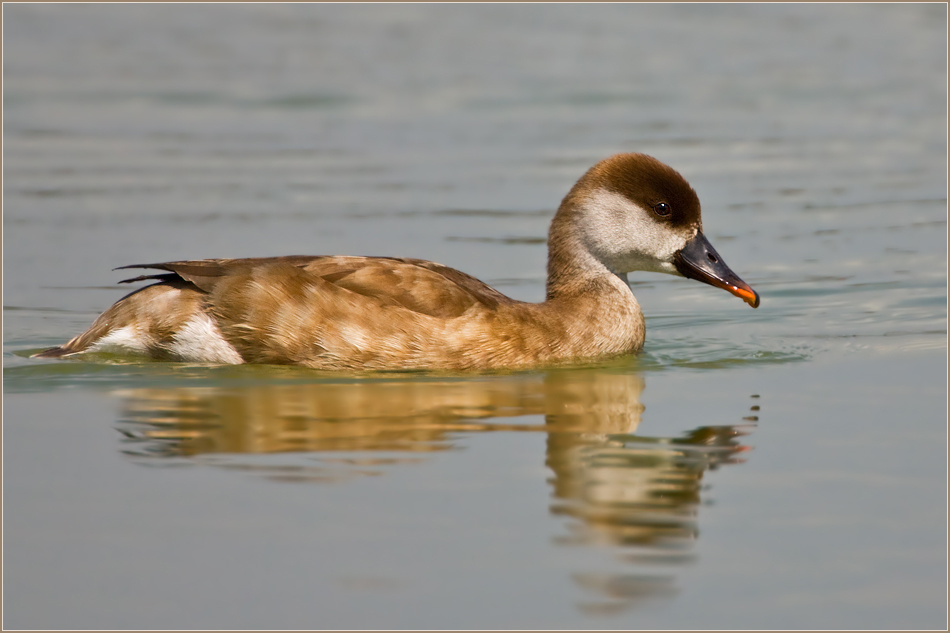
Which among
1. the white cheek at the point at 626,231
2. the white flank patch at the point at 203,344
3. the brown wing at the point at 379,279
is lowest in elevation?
the white flank patch at the point at 203,344

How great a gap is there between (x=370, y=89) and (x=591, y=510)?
1208cm

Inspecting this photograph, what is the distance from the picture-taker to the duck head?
822 centimetres

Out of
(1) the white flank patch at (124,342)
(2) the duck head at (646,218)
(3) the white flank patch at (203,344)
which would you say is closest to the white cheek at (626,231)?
(2) the duck head at (646,218)

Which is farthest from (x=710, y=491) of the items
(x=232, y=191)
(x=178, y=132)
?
(x=178, y=132)

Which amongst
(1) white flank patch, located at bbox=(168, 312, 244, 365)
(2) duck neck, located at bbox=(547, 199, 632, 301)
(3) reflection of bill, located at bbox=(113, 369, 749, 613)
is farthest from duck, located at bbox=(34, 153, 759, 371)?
(3) reflection of bill, located at bbox=(113, 369, 749, 613)

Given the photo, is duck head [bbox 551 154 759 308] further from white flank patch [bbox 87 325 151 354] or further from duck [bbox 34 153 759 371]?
white flank patch [bbox 87 325 151 354]

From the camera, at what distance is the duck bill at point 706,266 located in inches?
324

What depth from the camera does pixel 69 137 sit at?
47.9 feet

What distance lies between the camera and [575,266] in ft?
27.8

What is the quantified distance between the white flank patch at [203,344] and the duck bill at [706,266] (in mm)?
2701

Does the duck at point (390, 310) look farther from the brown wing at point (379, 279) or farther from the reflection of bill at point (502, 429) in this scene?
the reflection of bill at point (502, 429)

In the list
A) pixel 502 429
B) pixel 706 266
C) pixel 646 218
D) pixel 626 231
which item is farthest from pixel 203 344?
pixel 706 266

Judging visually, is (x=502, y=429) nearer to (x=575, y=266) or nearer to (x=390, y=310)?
(x=390, y=310)

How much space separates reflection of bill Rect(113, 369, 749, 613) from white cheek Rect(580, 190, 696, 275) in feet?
2.70
